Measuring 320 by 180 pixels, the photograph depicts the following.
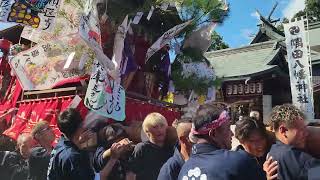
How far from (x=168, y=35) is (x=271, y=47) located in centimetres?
1149

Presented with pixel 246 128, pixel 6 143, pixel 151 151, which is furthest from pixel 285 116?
pixel 6 143

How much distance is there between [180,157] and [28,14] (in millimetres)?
4121

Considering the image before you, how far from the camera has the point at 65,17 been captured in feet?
21.2

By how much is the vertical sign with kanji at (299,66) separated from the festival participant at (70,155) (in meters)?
8.53

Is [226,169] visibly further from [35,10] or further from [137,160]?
[35,10]

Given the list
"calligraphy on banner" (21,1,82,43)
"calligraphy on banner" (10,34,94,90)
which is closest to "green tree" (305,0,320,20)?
"calligraphy on banner" (21,1,82,43)

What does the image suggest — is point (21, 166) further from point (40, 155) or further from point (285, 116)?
point (285, 116)

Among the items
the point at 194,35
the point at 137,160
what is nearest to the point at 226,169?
the point at 137,160

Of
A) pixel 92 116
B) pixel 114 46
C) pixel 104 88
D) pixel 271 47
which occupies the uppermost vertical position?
pixel 271 47

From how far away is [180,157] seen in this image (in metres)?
3.25

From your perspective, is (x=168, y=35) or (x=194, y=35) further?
(x=194, y=35)

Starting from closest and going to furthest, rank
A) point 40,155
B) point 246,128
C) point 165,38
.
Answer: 1. point 246,128
2. point 40,155
3. point 165,38

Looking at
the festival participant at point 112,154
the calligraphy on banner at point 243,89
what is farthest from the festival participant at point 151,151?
the calligraphy on banner at point 243,89

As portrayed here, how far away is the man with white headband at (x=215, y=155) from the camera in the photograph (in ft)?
7.27
